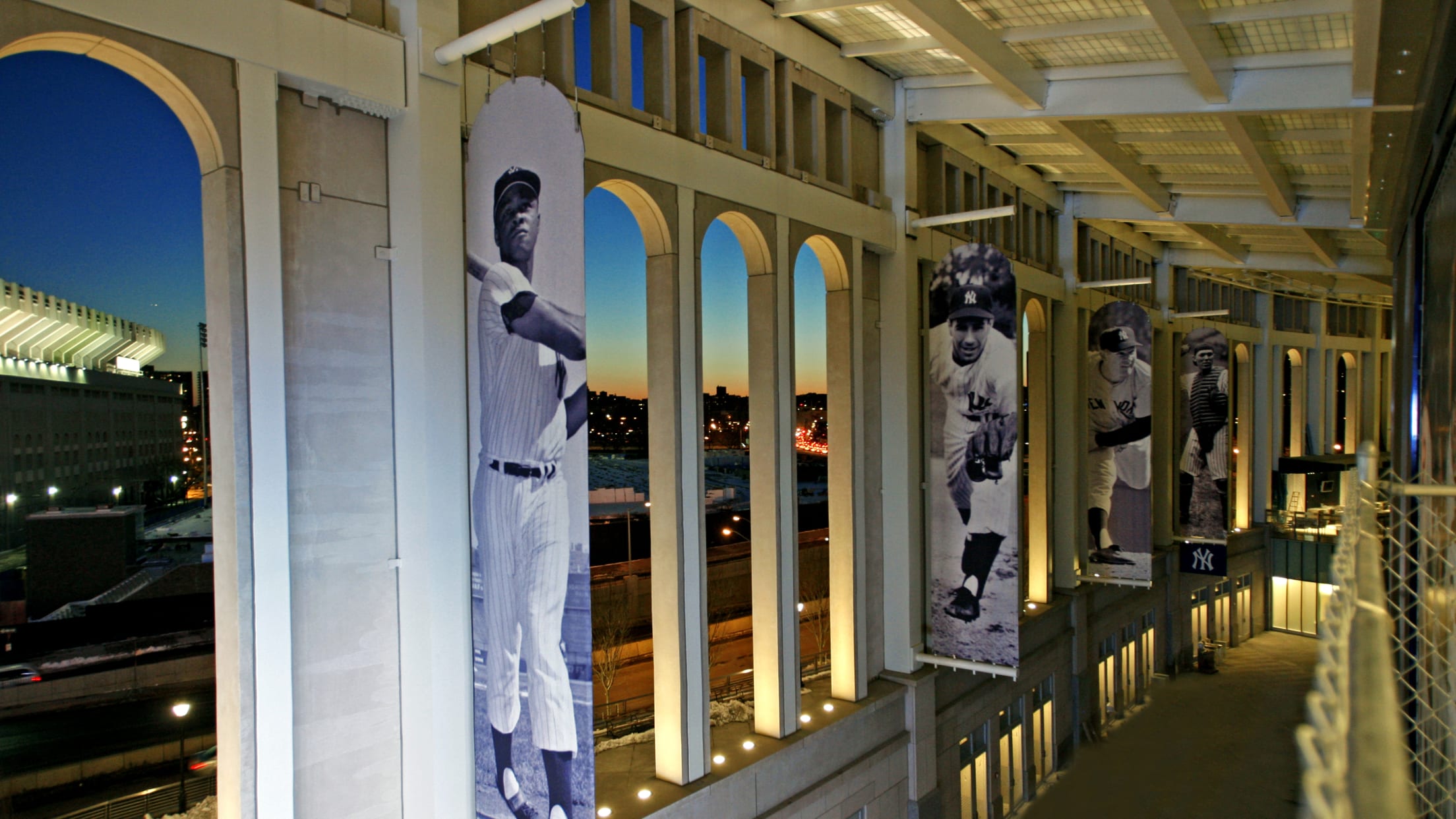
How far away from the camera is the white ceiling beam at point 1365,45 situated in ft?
21.1

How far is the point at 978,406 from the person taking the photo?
1076 centimetres

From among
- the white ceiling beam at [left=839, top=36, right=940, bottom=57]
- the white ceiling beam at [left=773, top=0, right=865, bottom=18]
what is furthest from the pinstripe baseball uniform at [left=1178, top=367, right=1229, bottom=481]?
the white ceiling beam at [left=773, top=0, right=865, bottom=18]

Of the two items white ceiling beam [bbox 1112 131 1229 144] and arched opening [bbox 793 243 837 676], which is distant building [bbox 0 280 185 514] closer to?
arched opening [bbox 793 243 837 676]

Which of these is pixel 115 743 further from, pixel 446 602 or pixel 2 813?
pixel 446 602

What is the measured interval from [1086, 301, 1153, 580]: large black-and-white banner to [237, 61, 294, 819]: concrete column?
14695 millimetres

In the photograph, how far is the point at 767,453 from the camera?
9539 millimetres

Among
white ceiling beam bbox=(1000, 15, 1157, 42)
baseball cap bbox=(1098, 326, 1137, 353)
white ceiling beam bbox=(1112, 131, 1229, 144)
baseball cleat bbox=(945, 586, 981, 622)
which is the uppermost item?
white ceiling beam bbox=(1000, 15, 1157, 42)

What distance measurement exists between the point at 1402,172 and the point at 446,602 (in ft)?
32.7

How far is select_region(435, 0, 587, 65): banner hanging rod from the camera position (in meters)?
5.21

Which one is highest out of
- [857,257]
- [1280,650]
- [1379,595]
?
[857,257]

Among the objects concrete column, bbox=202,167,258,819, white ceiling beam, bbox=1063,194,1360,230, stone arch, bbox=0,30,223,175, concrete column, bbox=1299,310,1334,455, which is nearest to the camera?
stone arch, bbox=0,30,223,175

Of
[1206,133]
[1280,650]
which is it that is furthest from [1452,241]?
[1280,650]

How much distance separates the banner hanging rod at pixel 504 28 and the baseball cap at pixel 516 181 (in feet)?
2.97

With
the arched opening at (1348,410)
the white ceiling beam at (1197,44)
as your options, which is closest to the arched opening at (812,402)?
the white ceiling beam at (1197,44)
